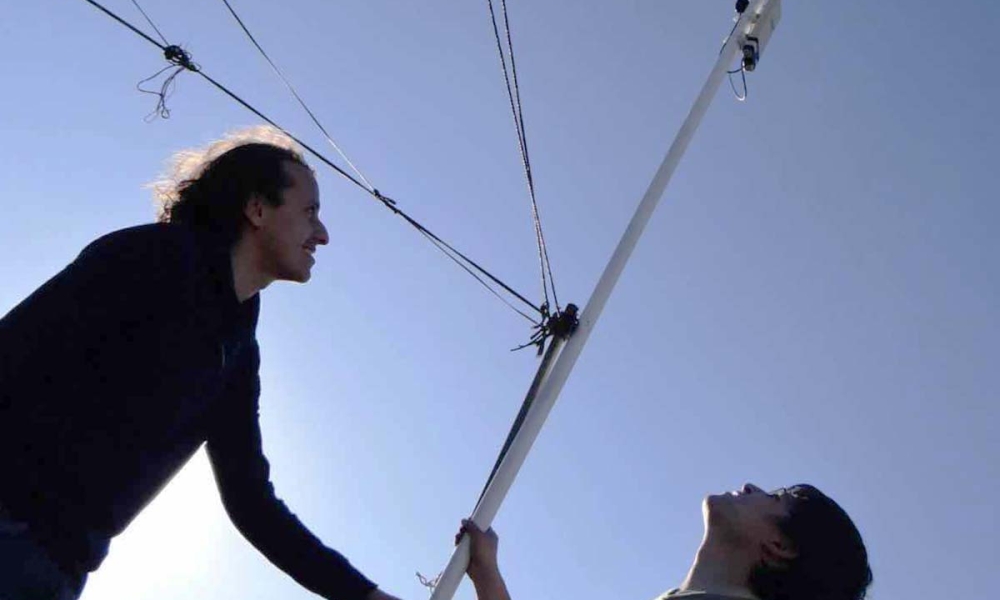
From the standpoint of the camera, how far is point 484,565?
3375 mm

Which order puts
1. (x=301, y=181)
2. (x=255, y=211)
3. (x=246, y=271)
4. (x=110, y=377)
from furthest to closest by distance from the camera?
1. (x=301, y=181)
2. (x=255, y=211)
3. (x=246, y=271)
4. (x=110, y=377)

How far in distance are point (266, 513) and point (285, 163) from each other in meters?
1.08

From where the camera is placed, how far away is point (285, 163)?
3.32 metres

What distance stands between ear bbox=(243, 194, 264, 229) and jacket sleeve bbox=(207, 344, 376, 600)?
0.48 m

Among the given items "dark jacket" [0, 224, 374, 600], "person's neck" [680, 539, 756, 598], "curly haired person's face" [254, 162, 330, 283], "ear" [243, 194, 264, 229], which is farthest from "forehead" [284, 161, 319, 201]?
"person's neck" [680, 539, 756, 598]

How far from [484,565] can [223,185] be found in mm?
1416

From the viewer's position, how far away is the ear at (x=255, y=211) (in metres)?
3.15

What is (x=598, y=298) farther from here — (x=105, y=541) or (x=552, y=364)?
(x=105, y=541)

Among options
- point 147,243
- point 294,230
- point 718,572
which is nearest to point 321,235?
point 294,230

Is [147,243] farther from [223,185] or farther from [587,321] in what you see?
[587,321]

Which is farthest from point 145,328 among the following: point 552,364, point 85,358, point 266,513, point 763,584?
point 763,584

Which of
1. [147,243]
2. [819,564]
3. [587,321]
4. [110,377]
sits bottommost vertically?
[110,377]

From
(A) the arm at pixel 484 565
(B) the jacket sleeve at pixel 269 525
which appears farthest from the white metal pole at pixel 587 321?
(B) the jacket sleeve at pixel 269 525

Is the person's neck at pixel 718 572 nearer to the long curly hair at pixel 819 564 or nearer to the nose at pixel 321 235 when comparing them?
the long curly hair at pixel 819 564
